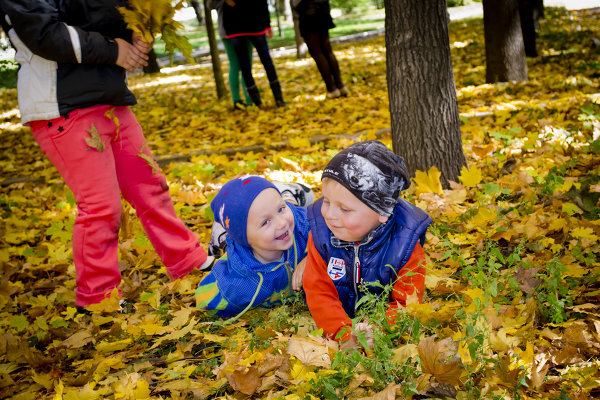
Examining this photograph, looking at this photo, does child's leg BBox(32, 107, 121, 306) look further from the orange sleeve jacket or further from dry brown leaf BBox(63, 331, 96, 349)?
the orange sleeve jacket

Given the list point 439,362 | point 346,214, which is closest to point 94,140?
point 346,214

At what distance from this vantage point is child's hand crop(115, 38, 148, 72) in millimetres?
2570

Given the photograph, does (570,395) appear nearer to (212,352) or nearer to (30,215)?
(212,352)

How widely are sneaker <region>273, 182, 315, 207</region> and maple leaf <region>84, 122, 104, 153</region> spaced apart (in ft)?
3.57

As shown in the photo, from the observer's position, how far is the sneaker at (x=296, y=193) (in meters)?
3.14

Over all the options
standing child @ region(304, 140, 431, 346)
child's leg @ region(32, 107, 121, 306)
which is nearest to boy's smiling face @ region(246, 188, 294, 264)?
standing child @ region(304, 140, 431, 346)

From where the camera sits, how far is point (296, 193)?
324cm

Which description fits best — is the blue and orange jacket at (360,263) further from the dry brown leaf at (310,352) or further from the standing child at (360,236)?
the dry brown leaf at (310,352)

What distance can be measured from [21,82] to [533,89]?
542 cm

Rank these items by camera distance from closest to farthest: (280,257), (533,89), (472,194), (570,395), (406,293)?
(570,395)
(406,293)
(280,257)
(472,194)
(533,89)

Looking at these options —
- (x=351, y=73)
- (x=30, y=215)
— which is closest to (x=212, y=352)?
(x=30, y=215)

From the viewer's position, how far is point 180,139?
6.37m

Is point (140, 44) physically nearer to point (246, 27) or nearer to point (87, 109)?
point (87, 109)

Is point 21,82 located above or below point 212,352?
above
